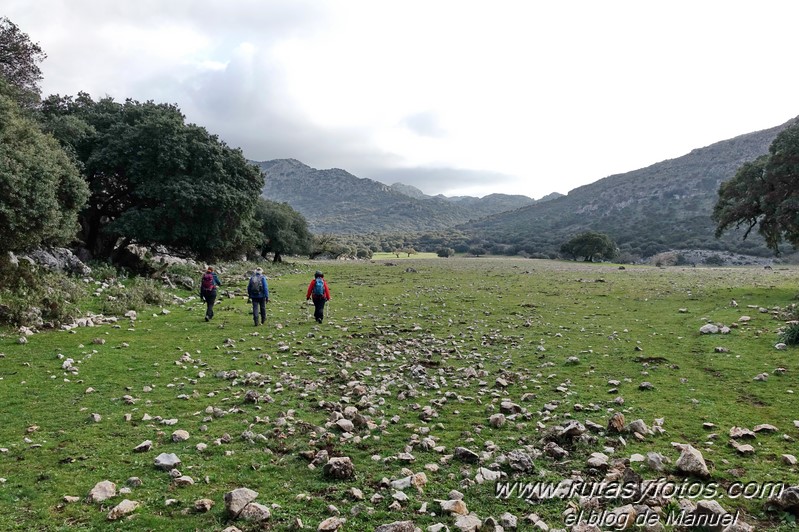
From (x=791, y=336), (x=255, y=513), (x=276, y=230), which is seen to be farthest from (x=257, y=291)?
(x=276, y=230)

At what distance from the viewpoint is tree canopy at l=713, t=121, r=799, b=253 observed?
24344mm

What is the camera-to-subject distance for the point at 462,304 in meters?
24.3

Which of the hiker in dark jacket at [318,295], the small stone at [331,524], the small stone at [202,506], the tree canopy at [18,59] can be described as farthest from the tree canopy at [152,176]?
the small stone at [331,524]

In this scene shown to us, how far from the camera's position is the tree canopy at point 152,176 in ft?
90.5

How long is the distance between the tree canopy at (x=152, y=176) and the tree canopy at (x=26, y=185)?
7993 millimetres

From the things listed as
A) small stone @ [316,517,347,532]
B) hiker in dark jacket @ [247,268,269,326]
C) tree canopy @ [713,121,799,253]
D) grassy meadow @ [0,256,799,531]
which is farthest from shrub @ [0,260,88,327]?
tree canopy @ [713,121,799,253]

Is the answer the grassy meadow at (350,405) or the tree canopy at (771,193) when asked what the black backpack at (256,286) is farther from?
the tree canopy at (771,193)

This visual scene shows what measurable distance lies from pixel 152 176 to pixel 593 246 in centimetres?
9259

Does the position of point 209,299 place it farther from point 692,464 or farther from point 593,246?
point 593,246

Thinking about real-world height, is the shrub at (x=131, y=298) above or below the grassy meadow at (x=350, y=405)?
above

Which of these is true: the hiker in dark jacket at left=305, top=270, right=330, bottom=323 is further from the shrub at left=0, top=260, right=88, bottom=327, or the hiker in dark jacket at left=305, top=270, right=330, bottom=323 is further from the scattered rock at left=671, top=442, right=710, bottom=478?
the scattered rock at left=671, top=442, right=710, bottom=478

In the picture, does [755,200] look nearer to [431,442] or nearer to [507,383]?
[507,383]

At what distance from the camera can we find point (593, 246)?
98.7m

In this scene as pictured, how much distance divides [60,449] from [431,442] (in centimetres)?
559
